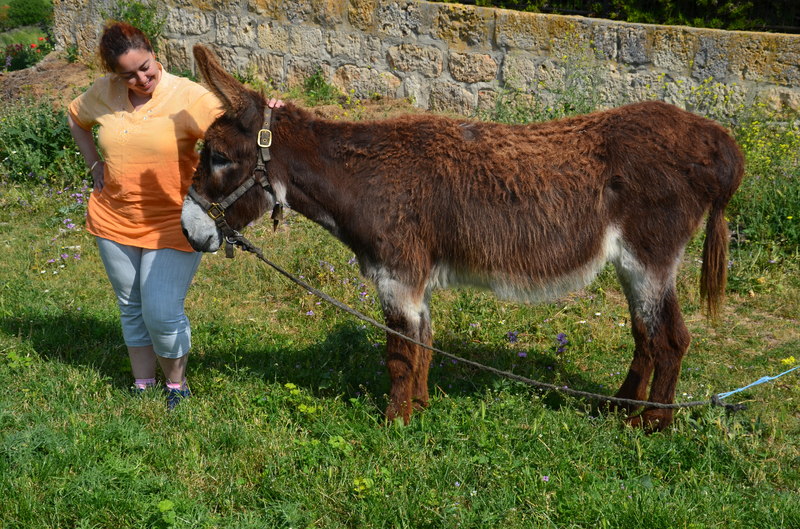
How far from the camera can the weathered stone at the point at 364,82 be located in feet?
27.1

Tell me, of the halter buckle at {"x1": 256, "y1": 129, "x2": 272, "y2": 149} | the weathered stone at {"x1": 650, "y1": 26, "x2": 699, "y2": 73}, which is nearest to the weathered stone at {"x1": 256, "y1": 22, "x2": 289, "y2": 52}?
the weathered stone at {"x1": 650, "y1": 26, "x2": 699, "y2": 73}

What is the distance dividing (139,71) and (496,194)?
6.17ft

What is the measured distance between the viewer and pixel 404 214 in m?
3.47

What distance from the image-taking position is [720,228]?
358 cm

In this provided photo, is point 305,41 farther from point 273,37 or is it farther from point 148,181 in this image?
point 148,181

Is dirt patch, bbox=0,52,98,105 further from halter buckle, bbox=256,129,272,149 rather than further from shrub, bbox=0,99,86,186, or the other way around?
halter buckle, bbox=256,129,272,149

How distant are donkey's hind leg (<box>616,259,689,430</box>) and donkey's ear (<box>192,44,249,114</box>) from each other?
213 cm

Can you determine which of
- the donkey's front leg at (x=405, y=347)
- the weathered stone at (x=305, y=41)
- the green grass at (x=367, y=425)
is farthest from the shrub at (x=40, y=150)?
the donkey's front leg at (x=405, y=347)

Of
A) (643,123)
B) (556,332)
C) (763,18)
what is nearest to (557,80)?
(763,18)

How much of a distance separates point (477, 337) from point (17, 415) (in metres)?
2.89

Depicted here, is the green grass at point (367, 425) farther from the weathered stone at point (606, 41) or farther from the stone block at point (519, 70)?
the stone block at point (519, 70)

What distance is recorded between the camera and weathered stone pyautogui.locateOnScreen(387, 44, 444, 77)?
8.07m

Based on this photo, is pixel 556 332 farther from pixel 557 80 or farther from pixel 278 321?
pixel 557 80

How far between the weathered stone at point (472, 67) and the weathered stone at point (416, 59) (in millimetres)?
182
